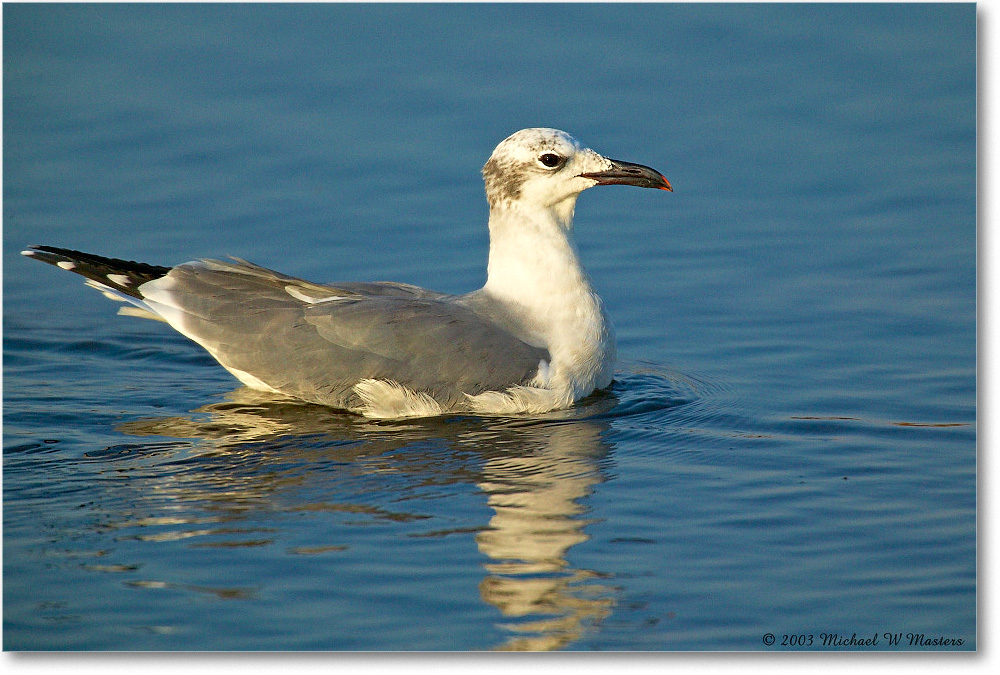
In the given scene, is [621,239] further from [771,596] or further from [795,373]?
[771,596]

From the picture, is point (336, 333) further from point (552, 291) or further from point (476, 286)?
point (476, 286)

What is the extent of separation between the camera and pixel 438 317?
303 inches

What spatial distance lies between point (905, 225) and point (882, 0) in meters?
1.75

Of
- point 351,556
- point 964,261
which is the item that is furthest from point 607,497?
point 964,261

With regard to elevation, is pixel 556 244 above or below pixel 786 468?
Answer: above

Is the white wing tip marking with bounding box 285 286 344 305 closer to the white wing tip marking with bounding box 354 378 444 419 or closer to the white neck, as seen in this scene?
the white wing tip marking with bounding box 354 378 444 419

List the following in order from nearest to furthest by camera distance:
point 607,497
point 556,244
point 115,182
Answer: point 607,497
point 556,244
point 115,182

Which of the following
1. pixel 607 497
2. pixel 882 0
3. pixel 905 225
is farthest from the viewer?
pixel 905 225

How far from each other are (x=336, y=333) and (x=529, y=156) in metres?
1.58

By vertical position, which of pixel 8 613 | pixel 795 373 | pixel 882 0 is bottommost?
pixel 8 613

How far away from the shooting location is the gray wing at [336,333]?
7.64 meters

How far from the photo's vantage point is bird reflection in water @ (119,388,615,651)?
5633 mm

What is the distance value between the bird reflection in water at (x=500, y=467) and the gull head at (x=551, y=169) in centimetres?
131

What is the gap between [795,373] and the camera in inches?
328
